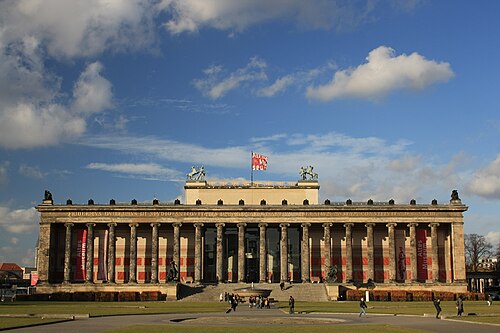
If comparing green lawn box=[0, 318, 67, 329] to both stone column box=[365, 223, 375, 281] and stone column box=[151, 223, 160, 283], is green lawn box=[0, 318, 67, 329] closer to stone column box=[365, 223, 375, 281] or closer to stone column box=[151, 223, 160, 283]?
stone column box=[151, 223, 160, 283]

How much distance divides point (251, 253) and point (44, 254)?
116 ft

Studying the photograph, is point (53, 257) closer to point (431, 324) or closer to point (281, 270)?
point (281, 270)

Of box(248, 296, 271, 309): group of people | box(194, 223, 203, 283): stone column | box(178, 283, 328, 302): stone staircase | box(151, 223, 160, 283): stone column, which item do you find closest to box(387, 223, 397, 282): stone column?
box(178, 283, 328, 302): stone staircase

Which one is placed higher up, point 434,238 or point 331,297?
point 434,238

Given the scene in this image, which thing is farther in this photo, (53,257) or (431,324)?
(53,257)

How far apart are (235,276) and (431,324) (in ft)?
234

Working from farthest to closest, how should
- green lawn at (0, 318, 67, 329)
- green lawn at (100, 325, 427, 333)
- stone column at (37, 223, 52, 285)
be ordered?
stone column at (37, 223, 52, 285) → green lawn at (0, 318, 67, 329) → green lawn at (100, 325, 427, 333)

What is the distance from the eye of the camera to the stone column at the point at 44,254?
4245 inches

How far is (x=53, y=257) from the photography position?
111 meters

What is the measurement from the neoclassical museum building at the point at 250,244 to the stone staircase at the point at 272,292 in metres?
6.32

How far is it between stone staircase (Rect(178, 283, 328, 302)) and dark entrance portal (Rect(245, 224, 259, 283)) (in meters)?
11.2

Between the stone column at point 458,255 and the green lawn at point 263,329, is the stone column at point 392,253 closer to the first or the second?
the stone column at point 458,255

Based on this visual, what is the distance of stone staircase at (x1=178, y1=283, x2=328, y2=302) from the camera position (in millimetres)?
95188

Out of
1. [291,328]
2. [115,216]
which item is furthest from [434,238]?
[291,328]
